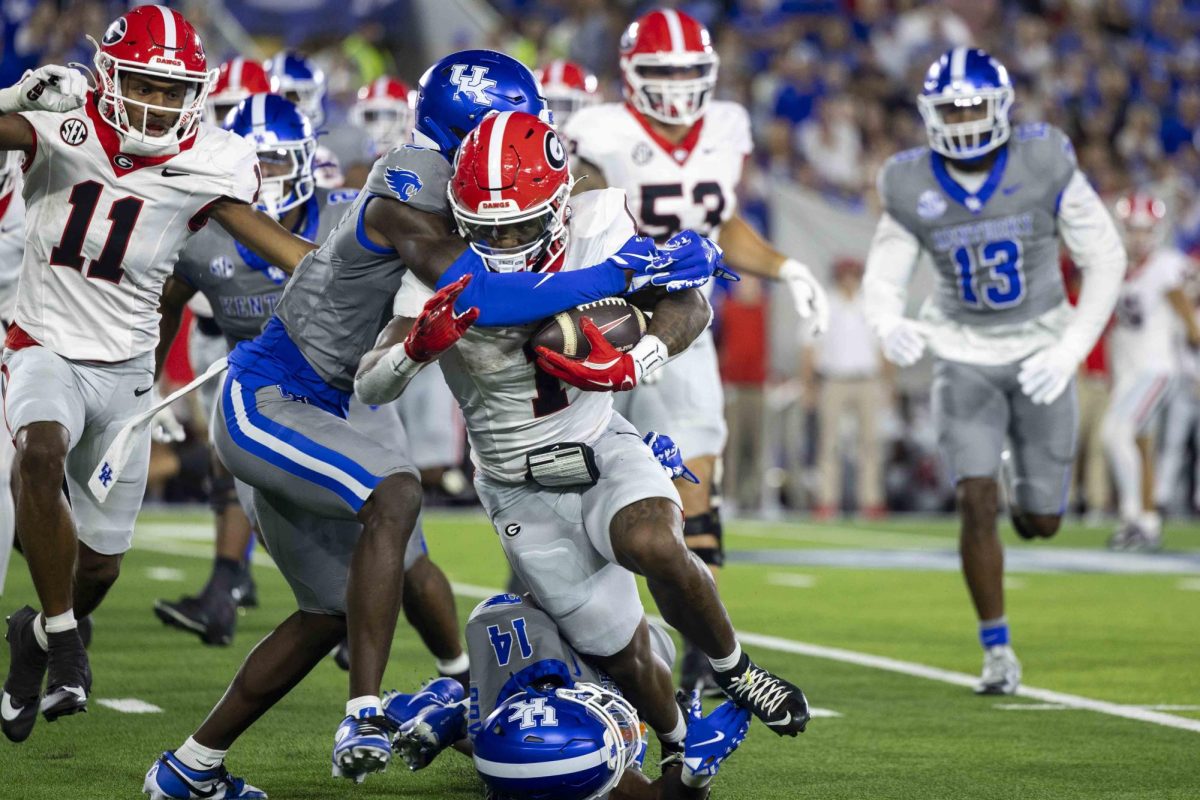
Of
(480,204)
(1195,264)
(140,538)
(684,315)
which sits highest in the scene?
(480,204)

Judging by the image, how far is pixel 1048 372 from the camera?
5699 millimetres

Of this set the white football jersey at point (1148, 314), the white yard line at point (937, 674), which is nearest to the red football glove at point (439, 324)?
the white yard line at point (937, 674)

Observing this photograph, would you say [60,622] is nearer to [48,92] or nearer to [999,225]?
[48,92]

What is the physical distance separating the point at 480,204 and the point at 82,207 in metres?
1.38

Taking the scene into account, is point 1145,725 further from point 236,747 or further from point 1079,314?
point 236,747

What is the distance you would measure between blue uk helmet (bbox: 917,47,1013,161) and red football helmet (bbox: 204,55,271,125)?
8.31 feet

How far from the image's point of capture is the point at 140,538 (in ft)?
32.7

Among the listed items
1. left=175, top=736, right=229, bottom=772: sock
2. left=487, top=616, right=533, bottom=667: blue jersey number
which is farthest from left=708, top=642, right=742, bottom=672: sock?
left=175, top=736, right=229, bottom=772: sock

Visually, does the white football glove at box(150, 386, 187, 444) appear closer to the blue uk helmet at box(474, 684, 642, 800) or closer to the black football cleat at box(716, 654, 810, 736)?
the blue uk helmet at box(474, 684, 642, 800)

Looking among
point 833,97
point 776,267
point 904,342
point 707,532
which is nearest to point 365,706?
point 707,532

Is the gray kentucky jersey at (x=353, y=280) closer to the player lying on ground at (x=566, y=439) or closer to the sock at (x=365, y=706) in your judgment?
the player lying on ground at (x=566, y=439)

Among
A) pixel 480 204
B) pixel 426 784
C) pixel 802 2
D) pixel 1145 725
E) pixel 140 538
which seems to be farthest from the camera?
pixel 802 2

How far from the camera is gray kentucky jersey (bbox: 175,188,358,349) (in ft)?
17.5

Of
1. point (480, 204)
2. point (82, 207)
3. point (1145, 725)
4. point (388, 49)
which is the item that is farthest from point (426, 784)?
point (388, 49)
